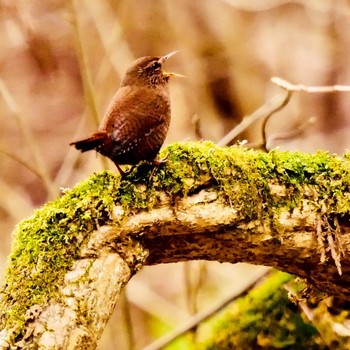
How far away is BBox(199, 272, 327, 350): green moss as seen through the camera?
2.55 metres

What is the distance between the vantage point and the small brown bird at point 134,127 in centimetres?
169

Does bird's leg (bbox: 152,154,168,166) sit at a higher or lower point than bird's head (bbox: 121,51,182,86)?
lower

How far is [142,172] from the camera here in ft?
5.69

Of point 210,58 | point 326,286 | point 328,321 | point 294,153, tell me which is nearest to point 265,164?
point 294,153

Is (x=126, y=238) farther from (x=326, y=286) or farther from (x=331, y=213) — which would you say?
(x=326, y=286)

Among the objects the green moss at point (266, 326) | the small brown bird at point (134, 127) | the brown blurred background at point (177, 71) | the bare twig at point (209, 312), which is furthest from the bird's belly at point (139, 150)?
the brown blurred background at point (177, 71)

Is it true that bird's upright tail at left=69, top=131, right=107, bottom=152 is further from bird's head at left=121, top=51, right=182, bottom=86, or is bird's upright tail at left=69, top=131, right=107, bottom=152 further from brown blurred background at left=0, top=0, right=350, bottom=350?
brown blurred background at left=0, top=0, right=350, bottom=350

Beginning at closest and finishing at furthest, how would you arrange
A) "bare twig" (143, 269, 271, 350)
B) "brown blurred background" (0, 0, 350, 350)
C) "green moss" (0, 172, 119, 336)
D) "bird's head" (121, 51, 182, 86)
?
"green moss" (0, 172, 119, 336)
"bird's head" (121, 51, 182, 86)
"bare twig" (143, 269, 271, 350)
"brown blurred background" (0, 0, 350, 350)

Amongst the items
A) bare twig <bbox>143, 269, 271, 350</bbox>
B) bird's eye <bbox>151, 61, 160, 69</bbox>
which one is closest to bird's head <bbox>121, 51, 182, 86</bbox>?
bird's eye <bbox>151, 61, 160, 69</bbox>

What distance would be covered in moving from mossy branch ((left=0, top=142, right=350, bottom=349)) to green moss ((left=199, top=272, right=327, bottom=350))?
564mm

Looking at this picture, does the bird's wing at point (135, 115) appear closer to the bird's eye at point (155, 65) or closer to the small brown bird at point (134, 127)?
the small brown bird at point (134, 127)

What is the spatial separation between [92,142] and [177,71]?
476 cm

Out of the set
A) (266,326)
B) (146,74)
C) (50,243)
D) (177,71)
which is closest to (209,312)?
(266,326)

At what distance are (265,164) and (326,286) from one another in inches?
19.5
